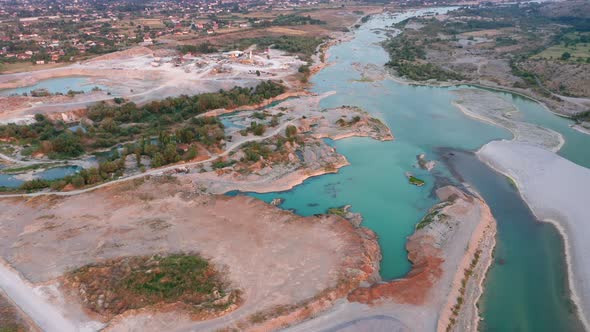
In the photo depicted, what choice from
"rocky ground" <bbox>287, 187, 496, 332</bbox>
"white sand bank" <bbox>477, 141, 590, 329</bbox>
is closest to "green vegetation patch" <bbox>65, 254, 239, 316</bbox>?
"rocky ground" <bbox>287, 187, 496, 332</bbox>

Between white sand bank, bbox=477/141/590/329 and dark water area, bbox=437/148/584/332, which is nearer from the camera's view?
dark water area, bbox=437/148/584/332

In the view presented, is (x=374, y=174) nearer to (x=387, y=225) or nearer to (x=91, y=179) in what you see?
(x=387, y=225)

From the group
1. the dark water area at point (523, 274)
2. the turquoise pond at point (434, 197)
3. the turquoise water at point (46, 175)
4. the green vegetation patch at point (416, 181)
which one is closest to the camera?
the dark water area at point (523, 274)

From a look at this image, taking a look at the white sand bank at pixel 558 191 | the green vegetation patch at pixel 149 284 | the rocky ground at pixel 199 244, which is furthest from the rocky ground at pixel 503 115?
the green vegetation patch at pixel 149 284

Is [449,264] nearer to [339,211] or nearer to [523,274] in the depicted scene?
[523,274]

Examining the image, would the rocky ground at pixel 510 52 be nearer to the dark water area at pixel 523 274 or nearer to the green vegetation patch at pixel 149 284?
the dark water area at pixel 523 274

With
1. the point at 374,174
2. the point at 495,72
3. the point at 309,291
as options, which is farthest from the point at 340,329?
the point at 495,72

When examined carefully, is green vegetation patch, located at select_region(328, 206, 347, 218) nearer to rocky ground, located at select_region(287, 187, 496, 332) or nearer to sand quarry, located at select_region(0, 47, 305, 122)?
rocky ground, located at select_region(287, 187, 496, 332)
